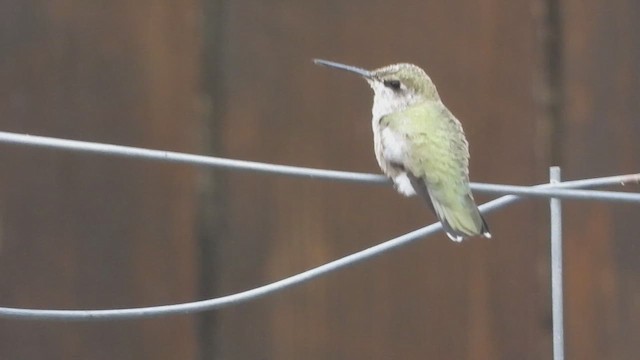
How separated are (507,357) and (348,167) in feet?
1.62

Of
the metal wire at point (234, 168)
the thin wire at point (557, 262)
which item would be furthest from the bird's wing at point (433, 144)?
the metal wire at point (234, 168)

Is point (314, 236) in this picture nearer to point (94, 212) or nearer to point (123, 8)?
point (94, 212)

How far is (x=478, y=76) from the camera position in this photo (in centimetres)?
207

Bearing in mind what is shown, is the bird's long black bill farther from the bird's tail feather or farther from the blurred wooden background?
the bird's tail feather

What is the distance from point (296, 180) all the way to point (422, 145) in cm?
Result: 34

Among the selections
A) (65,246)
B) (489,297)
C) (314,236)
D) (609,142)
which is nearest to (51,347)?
(65,246)

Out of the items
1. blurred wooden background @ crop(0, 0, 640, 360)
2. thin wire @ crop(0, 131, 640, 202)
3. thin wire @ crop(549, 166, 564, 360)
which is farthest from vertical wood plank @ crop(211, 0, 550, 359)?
thin wire @ crop(0, 131, 640, 202)

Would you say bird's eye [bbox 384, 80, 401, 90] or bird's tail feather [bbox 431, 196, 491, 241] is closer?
→ bird's tail feather [bbox 431, 196, 491, 241]

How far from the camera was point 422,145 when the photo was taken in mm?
1809

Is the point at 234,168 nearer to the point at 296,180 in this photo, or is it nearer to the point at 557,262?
the point at 557,262

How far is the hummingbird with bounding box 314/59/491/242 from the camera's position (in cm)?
159

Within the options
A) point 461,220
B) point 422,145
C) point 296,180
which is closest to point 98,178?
point 296,180

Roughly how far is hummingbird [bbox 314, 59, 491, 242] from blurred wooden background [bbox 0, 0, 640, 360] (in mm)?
117

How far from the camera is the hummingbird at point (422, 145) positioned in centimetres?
159
